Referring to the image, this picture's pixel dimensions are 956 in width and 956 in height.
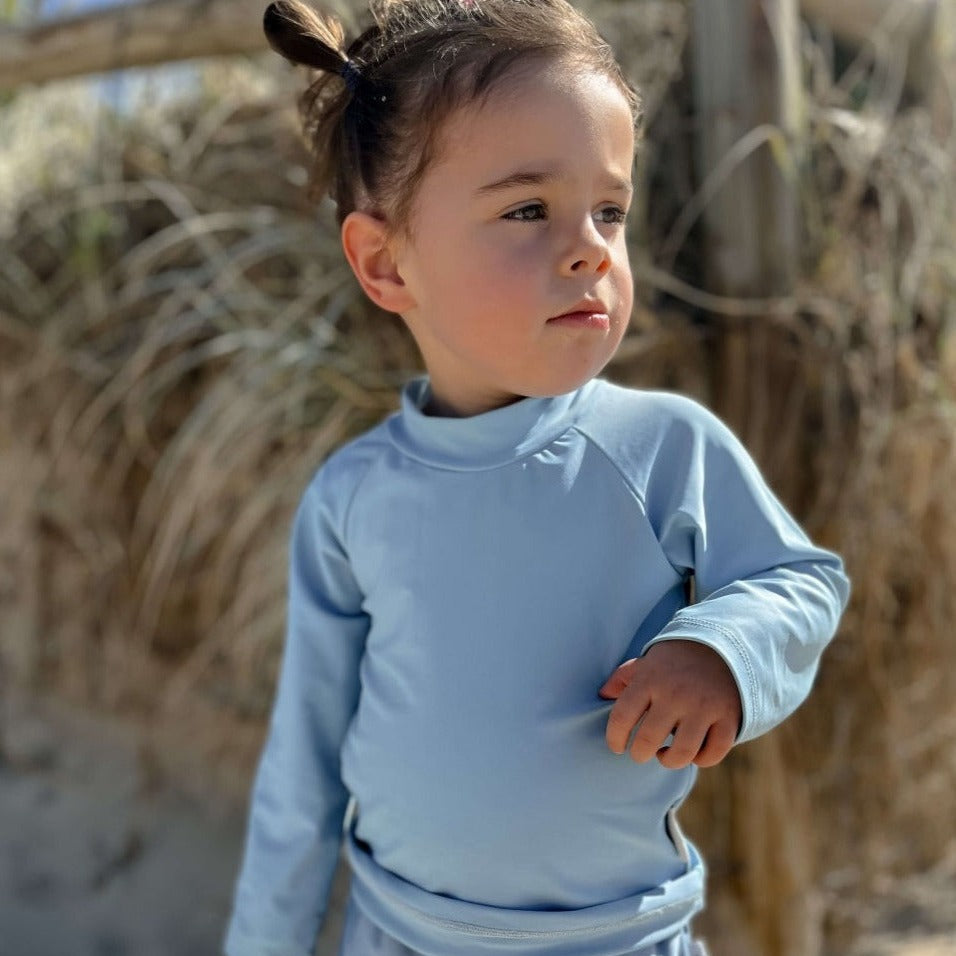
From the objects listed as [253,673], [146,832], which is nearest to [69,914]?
[146,832]

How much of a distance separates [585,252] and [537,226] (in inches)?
2.1

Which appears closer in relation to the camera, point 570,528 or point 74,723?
point 570,528

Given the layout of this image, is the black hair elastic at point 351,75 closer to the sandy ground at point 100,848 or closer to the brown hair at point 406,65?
the brown hair at point 406,65

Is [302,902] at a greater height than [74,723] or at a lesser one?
greater

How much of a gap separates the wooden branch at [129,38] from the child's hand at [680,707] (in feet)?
5.88

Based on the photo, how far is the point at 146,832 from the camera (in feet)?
9.41

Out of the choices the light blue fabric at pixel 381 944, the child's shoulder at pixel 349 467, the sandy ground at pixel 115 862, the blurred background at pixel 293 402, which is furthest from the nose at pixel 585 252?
the sandy ground at pixel 115 862

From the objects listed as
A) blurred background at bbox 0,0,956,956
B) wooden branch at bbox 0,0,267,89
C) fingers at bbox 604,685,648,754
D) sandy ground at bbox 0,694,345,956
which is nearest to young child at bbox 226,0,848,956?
fingers at bbox 604,685,648,754

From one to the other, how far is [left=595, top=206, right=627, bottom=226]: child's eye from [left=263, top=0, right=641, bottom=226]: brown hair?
121 mm

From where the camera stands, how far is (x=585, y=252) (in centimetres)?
112

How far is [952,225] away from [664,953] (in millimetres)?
1615

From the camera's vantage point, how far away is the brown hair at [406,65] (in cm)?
115

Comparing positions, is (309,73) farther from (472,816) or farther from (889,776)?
(889,776)

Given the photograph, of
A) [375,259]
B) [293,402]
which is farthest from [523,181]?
[293,402]
